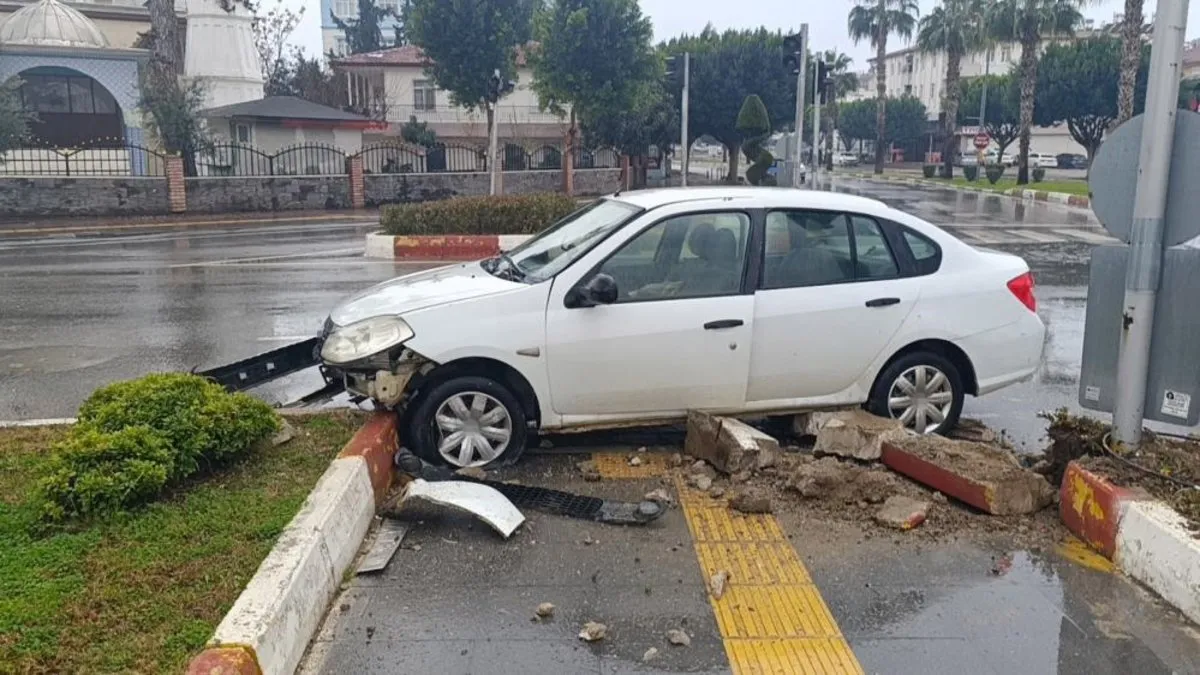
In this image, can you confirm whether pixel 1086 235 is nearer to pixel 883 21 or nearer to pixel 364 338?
pixel 364 338

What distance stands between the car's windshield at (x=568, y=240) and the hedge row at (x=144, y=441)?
184cm

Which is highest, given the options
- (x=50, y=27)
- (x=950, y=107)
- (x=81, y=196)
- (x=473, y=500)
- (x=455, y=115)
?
(x=50, y=27)

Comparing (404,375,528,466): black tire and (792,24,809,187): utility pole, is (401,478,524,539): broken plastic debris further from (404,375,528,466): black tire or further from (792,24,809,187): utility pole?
(792,24,809,187): utility pole

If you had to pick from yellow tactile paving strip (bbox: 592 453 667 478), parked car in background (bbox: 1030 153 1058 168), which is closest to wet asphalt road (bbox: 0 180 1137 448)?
yellow tactile paving strip (bbox: 592 453 667 478)

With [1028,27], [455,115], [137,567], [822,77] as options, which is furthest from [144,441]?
[1028,27]

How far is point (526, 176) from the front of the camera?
121 feet

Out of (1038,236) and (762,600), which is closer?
(762,600)

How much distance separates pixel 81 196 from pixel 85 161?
2.05m

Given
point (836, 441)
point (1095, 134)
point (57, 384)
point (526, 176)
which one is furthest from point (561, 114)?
point (1095, 134)

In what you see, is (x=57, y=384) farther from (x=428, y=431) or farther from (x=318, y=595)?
(x=318, y=595)

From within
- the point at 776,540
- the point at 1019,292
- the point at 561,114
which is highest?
the point at 561,114

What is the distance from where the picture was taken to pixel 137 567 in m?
4.07

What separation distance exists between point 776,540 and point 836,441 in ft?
3.96

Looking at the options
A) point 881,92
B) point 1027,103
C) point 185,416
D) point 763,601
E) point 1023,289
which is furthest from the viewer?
point 881,92
